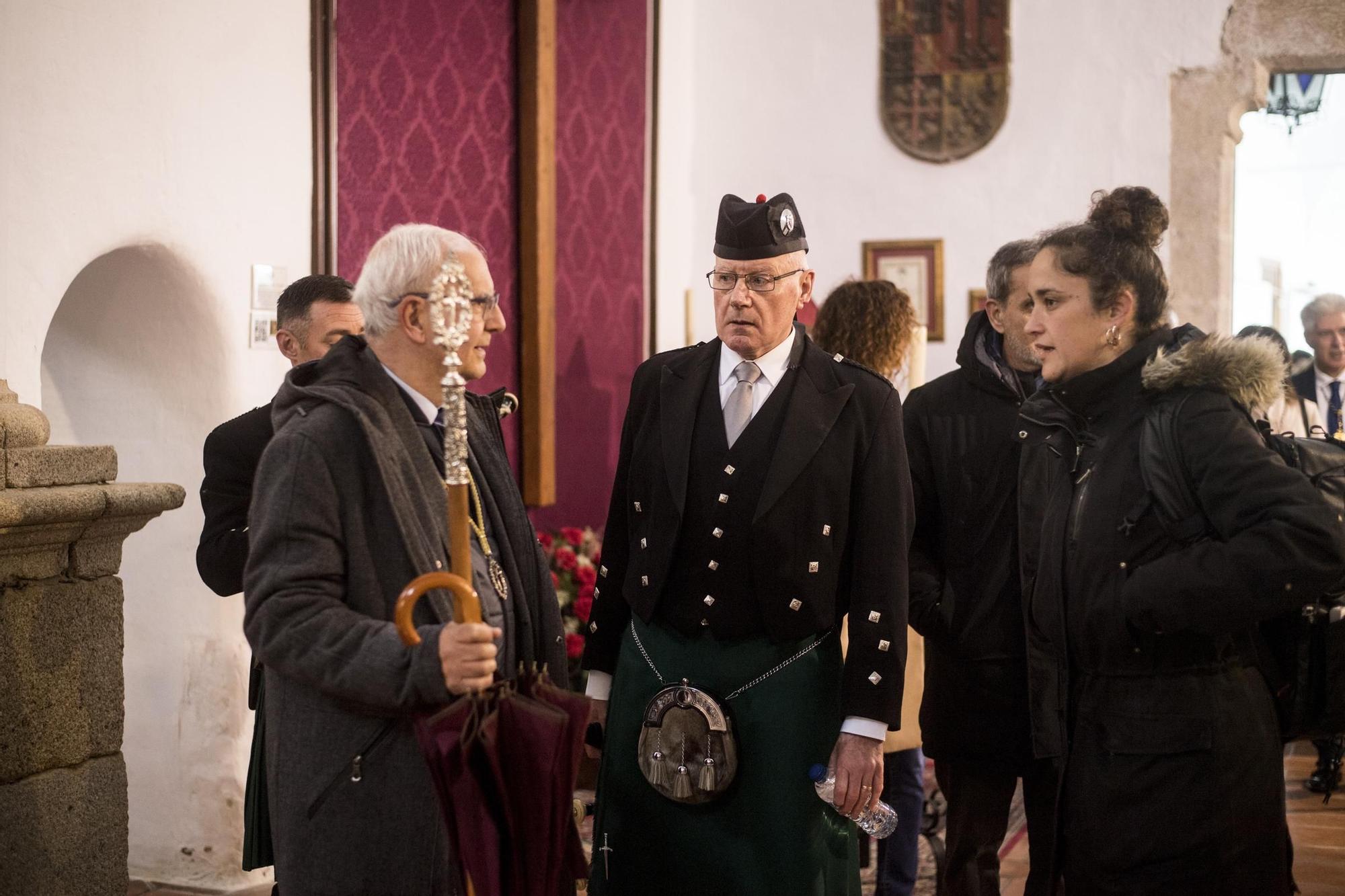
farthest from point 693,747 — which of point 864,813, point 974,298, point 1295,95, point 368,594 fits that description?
point 1295,95

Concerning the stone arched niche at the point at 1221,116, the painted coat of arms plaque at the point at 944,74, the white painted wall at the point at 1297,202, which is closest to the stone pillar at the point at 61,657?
the painted coat of arms plaque at the point at 944,74

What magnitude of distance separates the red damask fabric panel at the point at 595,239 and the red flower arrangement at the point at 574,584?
404 millimetres

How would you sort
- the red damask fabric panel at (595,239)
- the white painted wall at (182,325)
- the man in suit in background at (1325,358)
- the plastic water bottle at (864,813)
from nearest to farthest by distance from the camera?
the plastic water bottle at (864,813) → the white painted wall at (182,325) → the man in suit in background at (1325,358) → the red damask fabric panel at (595,239)

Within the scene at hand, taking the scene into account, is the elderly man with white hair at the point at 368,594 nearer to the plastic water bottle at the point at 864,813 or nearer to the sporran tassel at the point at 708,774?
the sporran tassel at the point at 708,774

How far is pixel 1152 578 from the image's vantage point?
2240 mm

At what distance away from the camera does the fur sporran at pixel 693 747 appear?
8.20ft

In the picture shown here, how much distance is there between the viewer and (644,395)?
2758mm

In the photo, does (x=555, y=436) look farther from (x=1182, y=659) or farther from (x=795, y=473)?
(x=1182, y=659)

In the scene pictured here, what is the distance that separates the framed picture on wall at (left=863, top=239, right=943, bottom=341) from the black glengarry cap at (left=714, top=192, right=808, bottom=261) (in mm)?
4366

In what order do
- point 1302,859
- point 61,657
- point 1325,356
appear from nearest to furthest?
point 61,657 → point 1302,859 → point 1325,356

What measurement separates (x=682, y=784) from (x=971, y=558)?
87 centimetres

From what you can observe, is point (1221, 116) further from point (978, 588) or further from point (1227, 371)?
point (1227, 371)

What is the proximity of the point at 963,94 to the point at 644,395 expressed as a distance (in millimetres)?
4686

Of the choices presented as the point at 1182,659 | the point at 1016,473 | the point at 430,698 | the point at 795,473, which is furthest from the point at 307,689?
the point at 1016,473
